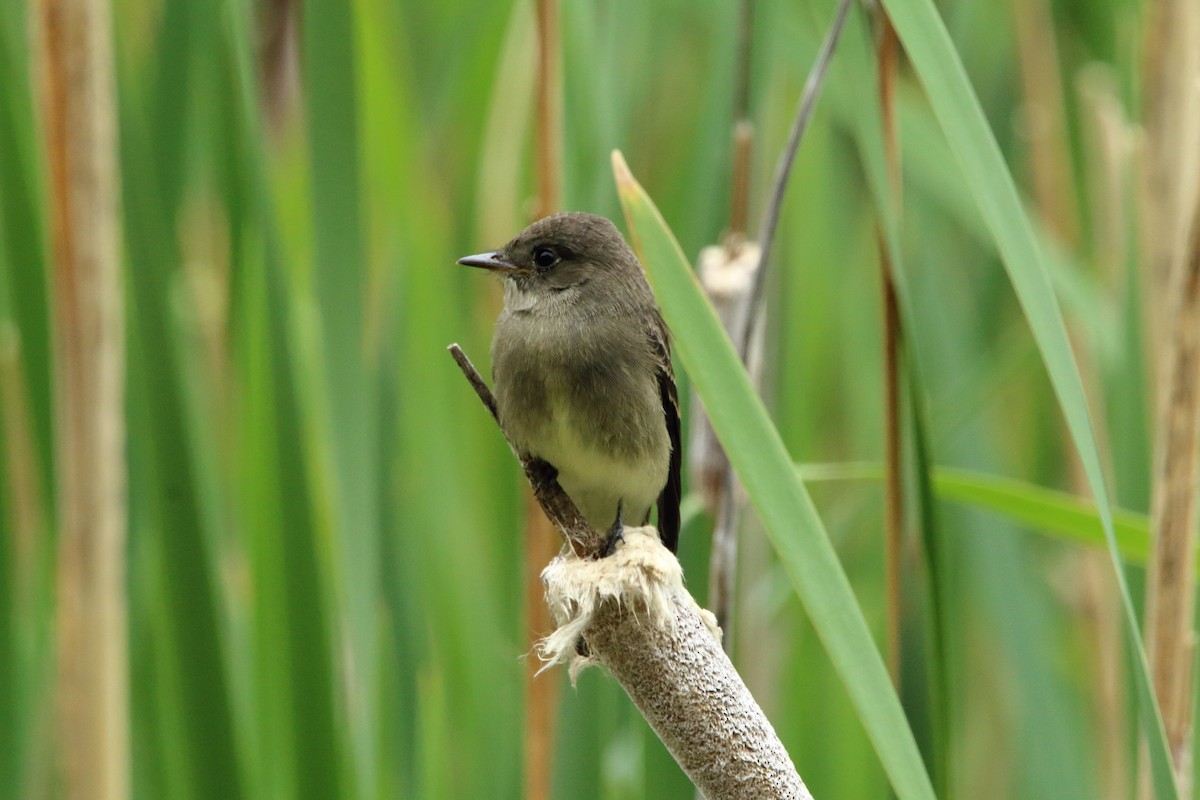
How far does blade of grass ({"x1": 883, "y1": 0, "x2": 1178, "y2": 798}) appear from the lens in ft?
3.42

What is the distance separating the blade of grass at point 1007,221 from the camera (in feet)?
3.42

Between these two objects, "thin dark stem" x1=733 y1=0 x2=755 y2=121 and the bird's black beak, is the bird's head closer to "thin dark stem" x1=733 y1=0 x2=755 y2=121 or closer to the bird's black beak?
the bird's black beak

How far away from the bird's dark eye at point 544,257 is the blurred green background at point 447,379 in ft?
0.25

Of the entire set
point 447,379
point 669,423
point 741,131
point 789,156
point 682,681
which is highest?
point 741,131

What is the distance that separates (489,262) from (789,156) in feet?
1.82

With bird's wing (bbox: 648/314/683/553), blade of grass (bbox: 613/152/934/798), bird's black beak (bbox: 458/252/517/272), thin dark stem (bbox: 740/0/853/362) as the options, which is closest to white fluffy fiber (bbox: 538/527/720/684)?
blade of grass (bbox: 613/152/934/798)

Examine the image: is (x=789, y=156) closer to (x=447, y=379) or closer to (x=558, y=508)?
(x=558, y=508)

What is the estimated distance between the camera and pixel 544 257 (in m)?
1.99

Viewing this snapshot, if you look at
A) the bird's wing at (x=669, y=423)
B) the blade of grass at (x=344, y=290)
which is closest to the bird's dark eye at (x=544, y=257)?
the bird's wing at (x=669, y=423)

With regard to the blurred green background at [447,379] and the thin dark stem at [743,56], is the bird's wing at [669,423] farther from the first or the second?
the thin dark stem at [743,56]

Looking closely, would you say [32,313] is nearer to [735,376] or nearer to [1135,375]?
[735,376]

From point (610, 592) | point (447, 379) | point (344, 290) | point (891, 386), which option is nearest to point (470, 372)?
point (344, 290)

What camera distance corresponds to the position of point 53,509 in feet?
5.10

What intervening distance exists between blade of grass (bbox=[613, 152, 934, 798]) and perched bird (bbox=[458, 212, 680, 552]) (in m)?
0.85
